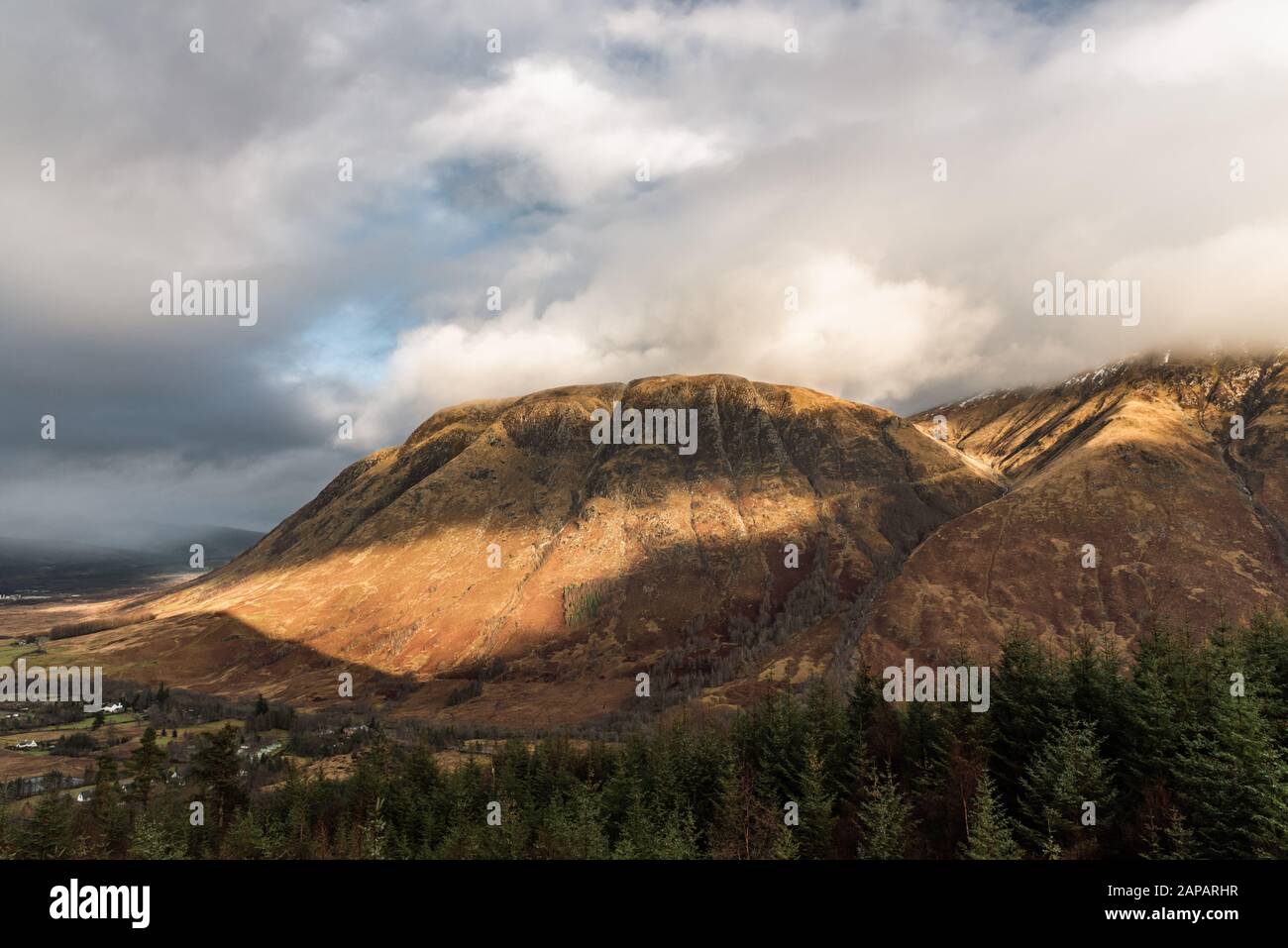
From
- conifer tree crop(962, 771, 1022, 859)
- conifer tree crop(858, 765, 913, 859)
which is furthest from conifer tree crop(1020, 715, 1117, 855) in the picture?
conifer tree crop(858, 765, 913, 859)

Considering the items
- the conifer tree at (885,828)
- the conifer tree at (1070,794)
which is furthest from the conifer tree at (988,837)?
the conifer tree at (885,828)

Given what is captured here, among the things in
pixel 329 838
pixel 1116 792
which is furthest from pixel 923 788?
pixel 329 838

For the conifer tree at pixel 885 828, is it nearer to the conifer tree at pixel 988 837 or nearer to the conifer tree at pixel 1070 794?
the conifer tree at pixel 988 837

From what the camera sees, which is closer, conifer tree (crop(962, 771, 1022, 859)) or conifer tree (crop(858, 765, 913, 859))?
conifer tree (crop(962, 771, 1022, 859))

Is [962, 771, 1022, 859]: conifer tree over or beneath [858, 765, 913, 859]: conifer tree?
over

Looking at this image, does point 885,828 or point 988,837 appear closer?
point 988,837

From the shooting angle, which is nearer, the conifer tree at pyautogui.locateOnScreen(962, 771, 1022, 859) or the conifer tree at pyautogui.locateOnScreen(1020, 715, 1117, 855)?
the conifer tree at pyautogui.locateOnScreen(962, 771, 1022, 859)

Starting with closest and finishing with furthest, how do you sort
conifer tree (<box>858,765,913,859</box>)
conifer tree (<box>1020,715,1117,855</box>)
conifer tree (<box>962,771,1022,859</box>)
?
conifer tree (<box>962,771,1022,859</box>), conifer tree (<box>1020,715,1117,855</box>), conifer tree (<box>858,765,913,859</box>)

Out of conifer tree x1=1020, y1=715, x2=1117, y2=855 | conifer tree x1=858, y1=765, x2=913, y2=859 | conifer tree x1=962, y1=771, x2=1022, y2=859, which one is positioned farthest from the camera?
conifer tree x1=858, y1=765, x2=913, y2=859

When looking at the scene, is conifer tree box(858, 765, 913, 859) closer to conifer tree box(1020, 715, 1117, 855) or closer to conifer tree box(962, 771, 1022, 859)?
conifer tree box(962, 771, 1022, 859)

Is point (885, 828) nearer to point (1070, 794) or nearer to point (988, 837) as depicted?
point (988, 837)

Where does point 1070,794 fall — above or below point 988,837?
above

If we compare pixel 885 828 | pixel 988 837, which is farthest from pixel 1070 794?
pixel 885 828
